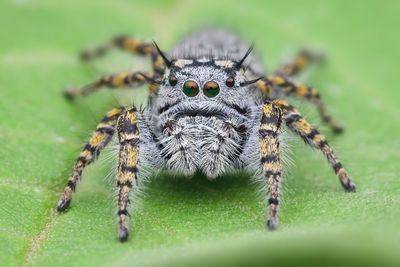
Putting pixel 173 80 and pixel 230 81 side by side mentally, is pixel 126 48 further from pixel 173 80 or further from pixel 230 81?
pixel 230 81

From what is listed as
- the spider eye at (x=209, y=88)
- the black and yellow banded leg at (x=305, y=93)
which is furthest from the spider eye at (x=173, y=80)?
the black and yellow banded leg at (x=305, y=93)

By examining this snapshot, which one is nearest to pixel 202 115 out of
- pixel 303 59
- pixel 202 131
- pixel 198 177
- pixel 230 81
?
pixel 202 131

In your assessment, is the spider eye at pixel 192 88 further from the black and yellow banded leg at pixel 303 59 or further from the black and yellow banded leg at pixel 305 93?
the black and yellow banded leg at pixel 303 59

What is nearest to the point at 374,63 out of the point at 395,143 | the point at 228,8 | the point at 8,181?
the point at 395,143

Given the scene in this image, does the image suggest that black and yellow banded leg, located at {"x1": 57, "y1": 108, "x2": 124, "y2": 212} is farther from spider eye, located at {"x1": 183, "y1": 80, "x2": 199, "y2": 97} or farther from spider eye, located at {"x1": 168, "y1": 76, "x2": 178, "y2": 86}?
spider eye, located at {"x1": 183, "y1": 80, "x2": 199, "y2": 97}

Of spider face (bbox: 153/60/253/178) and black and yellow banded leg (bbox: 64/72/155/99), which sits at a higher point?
black and yellow banded leg (bbox: 64/72/155/99)

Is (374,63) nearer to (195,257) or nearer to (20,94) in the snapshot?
(20,94)

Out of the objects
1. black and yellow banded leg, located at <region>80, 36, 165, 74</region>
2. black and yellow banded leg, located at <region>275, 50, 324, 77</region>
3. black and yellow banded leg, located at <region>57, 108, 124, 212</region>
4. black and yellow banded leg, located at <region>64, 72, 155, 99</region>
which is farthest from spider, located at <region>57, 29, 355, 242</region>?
black and yellow banded leg, located at <region>275, 50, 324, 77</region>
